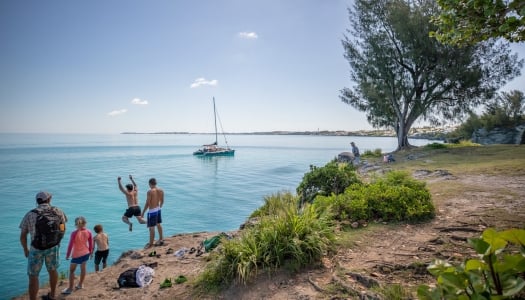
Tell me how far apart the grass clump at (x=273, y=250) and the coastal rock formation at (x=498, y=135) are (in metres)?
41.5

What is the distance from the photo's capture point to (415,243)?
5.38 meters

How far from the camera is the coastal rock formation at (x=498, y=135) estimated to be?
116ft

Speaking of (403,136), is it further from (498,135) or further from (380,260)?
Result: (380,260)

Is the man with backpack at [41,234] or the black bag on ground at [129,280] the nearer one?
the man with backpack at [41,234]

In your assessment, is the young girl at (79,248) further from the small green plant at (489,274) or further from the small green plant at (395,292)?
the small green plant at (489,274)

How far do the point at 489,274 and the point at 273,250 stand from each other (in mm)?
4465

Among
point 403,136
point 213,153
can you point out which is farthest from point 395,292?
point 213,153

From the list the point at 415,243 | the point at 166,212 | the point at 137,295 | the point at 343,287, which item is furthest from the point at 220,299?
the point at 166,212

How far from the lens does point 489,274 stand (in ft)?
4.33

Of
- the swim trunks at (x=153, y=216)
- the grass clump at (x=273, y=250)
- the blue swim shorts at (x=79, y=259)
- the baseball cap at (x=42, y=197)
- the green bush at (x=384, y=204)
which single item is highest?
the baseball cap at (x=42, y=197)

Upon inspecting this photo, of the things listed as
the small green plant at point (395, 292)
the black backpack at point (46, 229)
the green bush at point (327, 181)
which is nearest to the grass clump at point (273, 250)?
the small green plant at point (395, 292)

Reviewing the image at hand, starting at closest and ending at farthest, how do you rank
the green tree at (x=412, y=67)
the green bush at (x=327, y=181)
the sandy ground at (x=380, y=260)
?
the sandy ground at (x=380, y=260) → the green bush at (x=327, y=181) → the green tree at (x=412, y=67)

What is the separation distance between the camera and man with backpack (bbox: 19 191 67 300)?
21.0ft

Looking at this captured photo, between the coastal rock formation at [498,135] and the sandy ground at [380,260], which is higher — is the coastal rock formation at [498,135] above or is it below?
above
